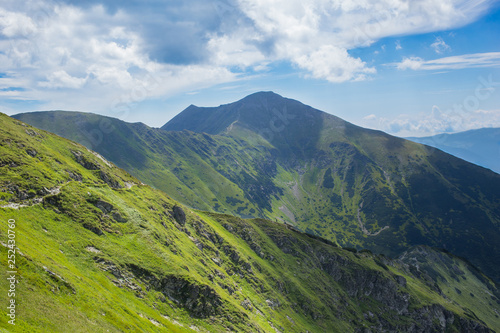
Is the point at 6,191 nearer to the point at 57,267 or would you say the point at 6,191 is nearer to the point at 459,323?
the point at 57,267

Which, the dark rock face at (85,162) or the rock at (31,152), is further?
the dark rock face at (85,162)

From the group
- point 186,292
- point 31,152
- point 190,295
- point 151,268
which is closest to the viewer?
point 151,268

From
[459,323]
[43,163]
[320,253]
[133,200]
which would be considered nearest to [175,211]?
[133,200]

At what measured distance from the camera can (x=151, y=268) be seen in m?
79.1

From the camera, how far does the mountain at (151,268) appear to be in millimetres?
48781

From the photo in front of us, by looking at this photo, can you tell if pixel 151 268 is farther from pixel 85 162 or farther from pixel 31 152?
pixel 85 162

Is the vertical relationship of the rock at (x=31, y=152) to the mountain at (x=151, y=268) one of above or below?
above

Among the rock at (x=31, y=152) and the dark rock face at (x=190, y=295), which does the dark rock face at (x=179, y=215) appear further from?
the rock at (x=31, y=152)

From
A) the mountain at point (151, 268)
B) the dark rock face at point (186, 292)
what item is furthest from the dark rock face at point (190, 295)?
the mountain at point (151, 268)

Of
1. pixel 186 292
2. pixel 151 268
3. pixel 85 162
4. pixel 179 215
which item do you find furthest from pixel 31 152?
pixel 186 292

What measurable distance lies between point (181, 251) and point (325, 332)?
78.8m

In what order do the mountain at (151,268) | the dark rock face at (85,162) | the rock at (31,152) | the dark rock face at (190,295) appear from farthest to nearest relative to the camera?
the dark rock face at (85,162)
the rock at (31,152)
the dark rock face at (190,295)
the mountain at (151,268)

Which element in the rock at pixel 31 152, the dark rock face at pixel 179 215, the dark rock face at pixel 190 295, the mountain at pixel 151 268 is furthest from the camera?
the dark rock face at pixel 179 215

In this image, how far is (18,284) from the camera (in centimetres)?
4184
